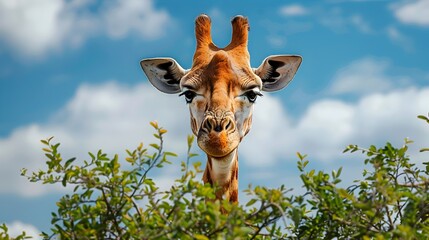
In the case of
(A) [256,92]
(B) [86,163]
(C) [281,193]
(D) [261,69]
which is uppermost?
(D) [261,69]

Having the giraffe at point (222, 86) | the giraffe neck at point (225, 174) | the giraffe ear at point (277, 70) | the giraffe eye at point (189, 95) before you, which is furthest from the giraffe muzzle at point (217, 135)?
the giraffe ear at point (277, 70)

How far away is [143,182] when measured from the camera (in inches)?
200

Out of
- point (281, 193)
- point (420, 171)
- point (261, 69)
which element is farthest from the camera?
point (261, 69)

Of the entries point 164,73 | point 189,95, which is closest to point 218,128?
point 189,95

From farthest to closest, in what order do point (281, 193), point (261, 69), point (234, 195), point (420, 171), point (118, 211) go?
point (261, 69) → point (234, 195) → point (420, 171) → point (118, 211) → point (281, 193)

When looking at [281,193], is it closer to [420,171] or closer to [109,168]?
[109,168]

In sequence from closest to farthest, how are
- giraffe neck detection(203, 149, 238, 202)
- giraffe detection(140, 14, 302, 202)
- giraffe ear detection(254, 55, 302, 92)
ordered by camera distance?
giraffe detection(140, 14, 302, 202), giraffe neck detection(203, 149, 238, 202), giraffe ear detection(254, 55, 302, 92)

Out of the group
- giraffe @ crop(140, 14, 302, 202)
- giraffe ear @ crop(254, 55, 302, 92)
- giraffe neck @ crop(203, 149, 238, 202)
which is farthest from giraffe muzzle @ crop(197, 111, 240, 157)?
giraffe ear @ crop(254, 55, 302, 92)

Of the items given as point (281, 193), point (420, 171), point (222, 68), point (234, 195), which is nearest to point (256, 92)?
point (222, 68)

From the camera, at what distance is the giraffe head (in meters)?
7.54

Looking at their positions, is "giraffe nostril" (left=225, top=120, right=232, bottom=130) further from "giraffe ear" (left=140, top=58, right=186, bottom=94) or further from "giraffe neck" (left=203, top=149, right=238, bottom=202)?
"giraffe ear" (left=140, top=58, right=186, bottom=94)

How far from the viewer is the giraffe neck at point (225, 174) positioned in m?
8.02

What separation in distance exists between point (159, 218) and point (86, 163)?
82 cm

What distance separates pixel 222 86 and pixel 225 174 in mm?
1026
